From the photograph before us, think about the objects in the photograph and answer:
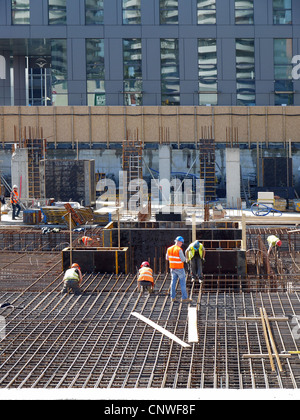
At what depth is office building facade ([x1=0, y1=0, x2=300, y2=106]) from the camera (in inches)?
1756

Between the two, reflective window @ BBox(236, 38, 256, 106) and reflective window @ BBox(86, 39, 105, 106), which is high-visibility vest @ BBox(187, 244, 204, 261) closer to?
reflective window @ BBox(86, 39, 105, 106)

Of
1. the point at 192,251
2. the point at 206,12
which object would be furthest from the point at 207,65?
the point at 192,251

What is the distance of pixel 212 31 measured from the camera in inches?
1754

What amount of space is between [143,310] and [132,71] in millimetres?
32887

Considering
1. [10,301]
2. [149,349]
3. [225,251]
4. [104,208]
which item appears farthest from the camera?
[104,208]

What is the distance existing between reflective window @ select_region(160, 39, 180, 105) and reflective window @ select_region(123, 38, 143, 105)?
1505 mm

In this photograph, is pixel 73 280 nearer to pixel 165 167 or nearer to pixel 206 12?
pixel 165 167

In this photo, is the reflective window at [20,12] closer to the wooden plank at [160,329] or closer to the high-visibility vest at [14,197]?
the high-visibility vest at [14,197]

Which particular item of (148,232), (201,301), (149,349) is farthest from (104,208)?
(149,349)

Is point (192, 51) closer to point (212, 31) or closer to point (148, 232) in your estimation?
point (212, 31)

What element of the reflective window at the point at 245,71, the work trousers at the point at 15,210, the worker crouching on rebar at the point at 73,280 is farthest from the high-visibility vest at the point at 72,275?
the reflective window at the point at 245,71

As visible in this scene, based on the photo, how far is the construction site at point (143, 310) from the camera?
10.0m

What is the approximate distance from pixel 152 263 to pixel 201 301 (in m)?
4.80

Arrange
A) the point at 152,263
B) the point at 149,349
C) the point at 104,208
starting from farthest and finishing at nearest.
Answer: the point at 104,208, the point at 152,263, the point at 149,349
